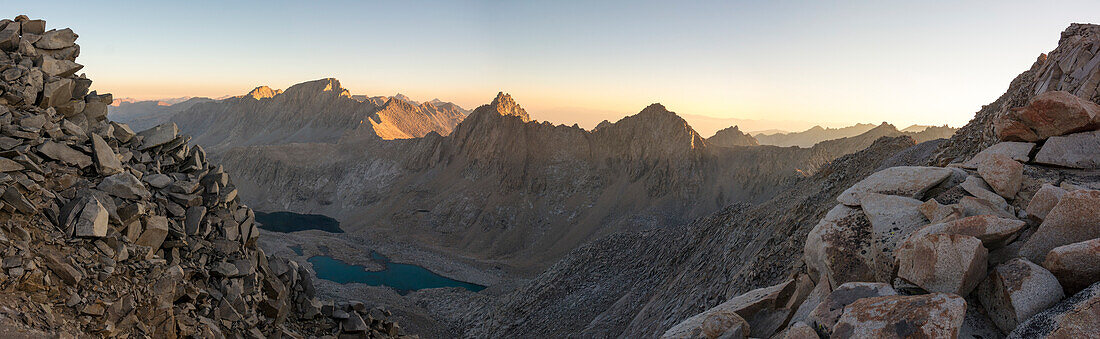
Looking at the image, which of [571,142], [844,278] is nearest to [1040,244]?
[844,278]

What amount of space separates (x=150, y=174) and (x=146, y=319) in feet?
14.6

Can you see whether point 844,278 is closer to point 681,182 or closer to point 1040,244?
point 1040,244

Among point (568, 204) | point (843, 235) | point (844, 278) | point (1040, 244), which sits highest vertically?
point (1040, 244)

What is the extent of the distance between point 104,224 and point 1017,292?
59.7ft

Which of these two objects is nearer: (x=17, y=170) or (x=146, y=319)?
(x=17, y=170)

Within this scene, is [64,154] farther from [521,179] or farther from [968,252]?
[521,179]

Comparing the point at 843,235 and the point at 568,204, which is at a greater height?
the point at 843,235

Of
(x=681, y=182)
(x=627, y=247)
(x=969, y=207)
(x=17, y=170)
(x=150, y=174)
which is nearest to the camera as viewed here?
(x=969, y=207)

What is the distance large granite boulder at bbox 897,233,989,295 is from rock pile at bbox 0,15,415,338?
16.6 meters

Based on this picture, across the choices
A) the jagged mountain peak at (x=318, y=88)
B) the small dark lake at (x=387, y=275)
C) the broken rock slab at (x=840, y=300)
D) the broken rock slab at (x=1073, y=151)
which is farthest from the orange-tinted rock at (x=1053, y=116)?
the jagged mountain peak at (x=318, y=88)

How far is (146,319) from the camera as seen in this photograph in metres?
12.2

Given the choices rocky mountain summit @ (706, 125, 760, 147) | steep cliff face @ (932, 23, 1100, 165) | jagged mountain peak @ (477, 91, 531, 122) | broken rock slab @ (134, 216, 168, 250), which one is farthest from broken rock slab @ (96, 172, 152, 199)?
rocky mountain summit @ (706, 125, 760, 147)

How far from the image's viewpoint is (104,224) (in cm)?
1187

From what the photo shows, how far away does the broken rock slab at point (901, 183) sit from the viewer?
970cm
